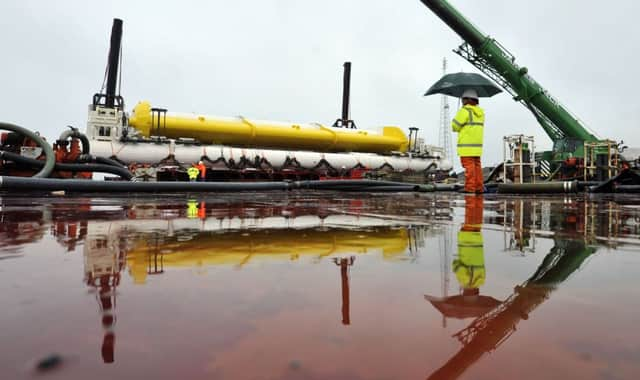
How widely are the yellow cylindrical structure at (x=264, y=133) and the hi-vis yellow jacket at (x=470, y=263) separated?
1053 cm

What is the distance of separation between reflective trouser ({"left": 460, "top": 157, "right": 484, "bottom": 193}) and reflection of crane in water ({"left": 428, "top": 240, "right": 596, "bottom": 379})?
14.6ft

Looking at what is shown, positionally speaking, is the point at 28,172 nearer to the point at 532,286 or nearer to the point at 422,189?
the point at 422,189

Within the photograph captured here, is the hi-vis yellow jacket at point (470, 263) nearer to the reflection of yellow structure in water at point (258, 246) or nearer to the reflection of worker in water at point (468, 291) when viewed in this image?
the reflection of worker in water at point (468, 291)

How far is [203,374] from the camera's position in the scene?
37 cm

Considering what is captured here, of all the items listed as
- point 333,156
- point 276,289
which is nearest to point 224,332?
point 276,289

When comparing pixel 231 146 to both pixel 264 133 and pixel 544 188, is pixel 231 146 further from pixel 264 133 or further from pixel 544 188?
pixel 544 188

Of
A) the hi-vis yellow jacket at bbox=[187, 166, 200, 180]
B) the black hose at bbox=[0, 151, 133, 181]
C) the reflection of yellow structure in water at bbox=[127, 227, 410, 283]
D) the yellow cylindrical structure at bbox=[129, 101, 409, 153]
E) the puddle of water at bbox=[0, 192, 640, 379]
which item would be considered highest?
the yellow cylindrical structure at bbox=[129, 101, 409, 153]

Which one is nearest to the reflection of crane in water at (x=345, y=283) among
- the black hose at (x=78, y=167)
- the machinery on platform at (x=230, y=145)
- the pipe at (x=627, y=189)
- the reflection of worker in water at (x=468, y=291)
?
the reflection of worker in water at (x=468, y=291)

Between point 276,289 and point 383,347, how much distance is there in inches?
10.5

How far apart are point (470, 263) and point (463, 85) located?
617cm

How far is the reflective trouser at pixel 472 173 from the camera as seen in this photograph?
203 inches

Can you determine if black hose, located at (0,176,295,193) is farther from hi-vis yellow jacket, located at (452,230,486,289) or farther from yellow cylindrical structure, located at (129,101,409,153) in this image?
yellow cylindrical structure, located at (129,101,409,153)

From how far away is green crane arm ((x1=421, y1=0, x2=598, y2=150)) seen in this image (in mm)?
11086

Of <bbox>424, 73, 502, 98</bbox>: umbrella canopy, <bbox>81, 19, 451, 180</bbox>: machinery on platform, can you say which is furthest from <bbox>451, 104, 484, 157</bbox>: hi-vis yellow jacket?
<bbox>81, 19, 451, 180</bbox>: machinery on platform
